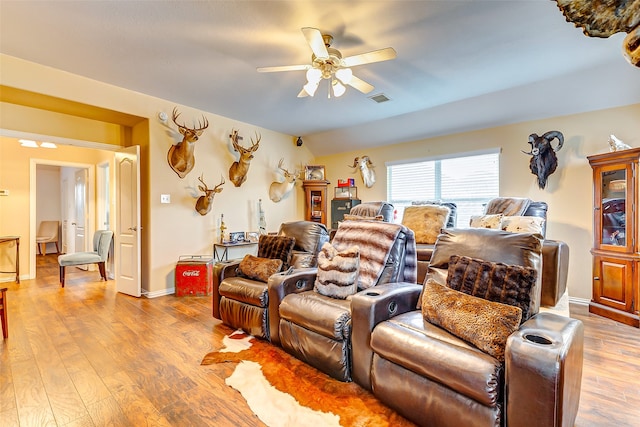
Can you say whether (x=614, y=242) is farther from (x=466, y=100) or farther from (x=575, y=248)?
(x=466, y=100)

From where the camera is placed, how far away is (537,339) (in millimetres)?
1321

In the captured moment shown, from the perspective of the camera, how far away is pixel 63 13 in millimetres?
2344

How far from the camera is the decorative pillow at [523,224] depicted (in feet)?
10.7

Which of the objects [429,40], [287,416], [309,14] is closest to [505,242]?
[287,416]

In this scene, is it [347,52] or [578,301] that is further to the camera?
[578,301]

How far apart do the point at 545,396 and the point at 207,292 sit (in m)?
3.96

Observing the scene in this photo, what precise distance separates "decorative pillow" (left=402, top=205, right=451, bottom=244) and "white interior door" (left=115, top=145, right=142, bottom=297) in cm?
392

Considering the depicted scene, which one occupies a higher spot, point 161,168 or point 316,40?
point 316,40

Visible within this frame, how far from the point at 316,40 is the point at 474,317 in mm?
2150

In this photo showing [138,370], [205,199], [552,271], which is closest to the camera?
[138,370]

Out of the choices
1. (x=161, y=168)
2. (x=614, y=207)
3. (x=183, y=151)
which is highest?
(x=183, y=151)

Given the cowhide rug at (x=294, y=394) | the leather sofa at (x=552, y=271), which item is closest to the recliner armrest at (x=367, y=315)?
the cowhide rug at (x=294, y=394)

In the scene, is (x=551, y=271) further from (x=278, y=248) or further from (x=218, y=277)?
(x=218, y=277)

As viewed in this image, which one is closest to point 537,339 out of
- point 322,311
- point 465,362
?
point 465,362
